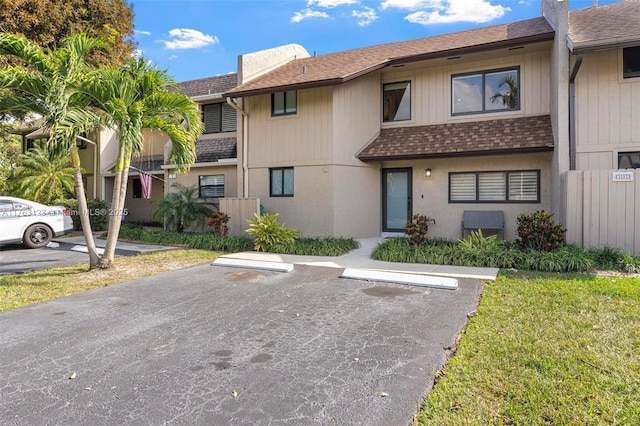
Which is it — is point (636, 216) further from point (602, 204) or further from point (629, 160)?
point (629, 160)

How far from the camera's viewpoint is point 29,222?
12750 mm

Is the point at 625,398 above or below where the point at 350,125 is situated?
below

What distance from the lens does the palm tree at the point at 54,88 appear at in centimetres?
728

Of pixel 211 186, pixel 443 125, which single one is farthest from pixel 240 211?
pixel 443 125

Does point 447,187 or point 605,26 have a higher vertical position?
point 605,26

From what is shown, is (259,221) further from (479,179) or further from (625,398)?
(625,398)

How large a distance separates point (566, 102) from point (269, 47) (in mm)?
10357

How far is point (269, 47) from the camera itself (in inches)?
605

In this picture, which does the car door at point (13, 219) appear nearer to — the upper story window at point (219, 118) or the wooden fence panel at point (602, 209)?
the upper story window at point (219, 118)

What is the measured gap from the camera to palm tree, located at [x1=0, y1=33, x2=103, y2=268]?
7277 mm

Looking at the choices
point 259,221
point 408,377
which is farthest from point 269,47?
point 408,377

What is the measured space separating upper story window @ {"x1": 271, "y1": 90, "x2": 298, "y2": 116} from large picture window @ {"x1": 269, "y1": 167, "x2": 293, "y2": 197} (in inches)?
74.5

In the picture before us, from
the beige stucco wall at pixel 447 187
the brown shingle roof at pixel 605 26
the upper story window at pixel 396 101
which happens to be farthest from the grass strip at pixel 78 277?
the brown shingle roof at pixel 605 26

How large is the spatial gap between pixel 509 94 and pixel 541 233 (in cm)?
517
